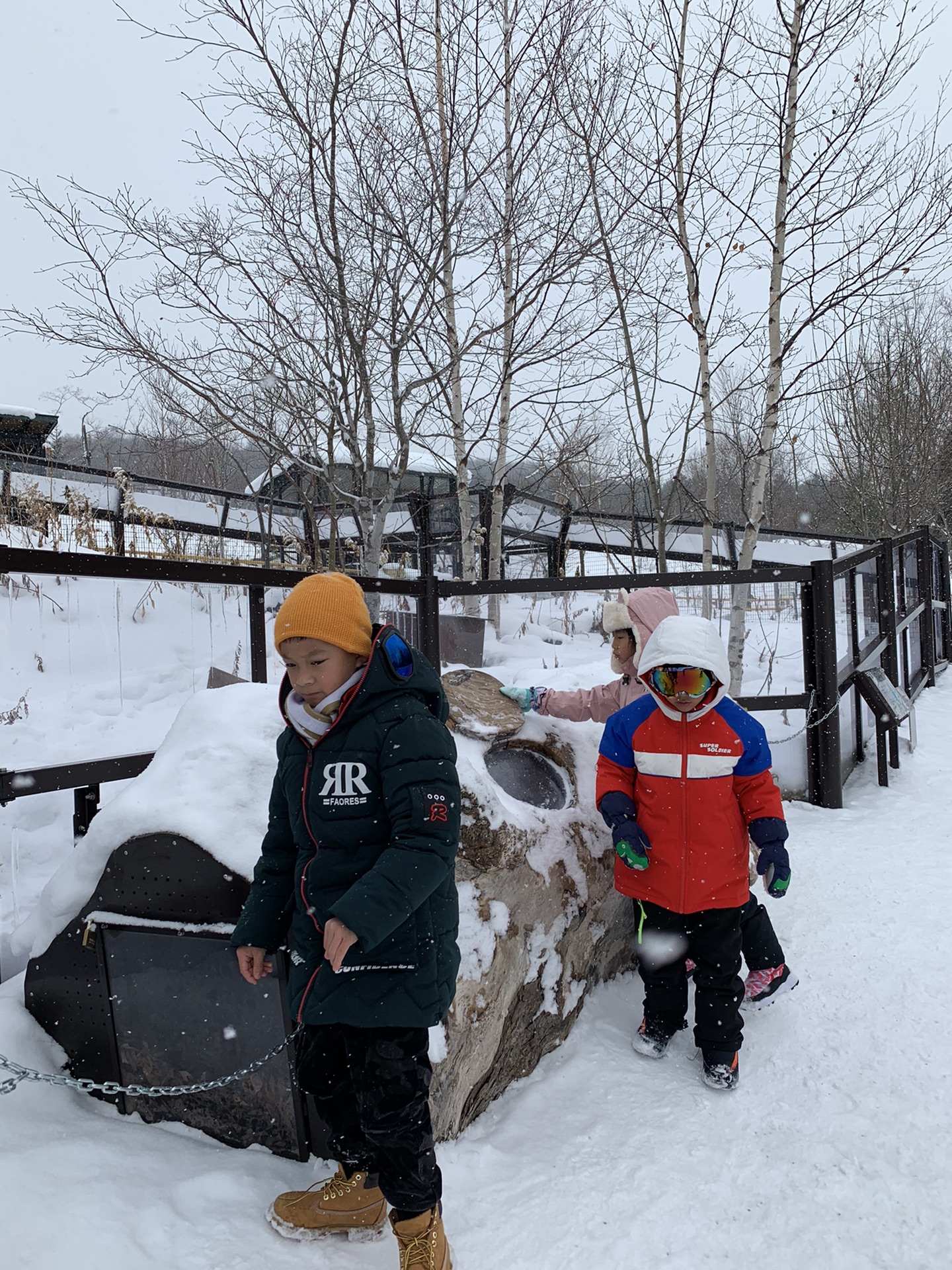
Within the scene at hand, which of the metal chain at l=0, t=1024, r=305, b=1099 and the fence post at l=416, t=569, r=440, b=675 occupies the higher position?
the fence post at l=416, t=569, r=440, b=675

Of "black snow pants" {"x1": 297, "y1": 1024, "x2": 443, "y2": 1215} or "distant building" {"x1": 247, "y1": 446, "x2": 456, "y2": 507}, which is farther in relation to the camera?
"distant building" {"x1": 247, "y1": 446, "x2": 456, "y2": 507}

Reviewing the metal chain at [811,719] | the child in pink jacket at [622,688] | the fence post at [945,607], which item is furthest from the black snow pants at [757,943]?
the fence post at [945,607]

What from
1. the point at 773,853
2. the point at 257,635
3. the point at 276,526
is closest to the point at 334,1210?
the point at 773,853

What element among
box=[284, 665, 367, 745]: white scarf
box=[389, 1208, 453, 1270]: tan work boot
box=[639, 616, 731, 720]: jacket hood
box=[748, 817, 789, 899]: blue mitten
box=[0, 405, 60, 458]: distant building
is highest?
box=[0, 405, 60, 458]: distant building

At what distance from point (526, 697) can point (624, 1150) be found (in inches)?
60.6

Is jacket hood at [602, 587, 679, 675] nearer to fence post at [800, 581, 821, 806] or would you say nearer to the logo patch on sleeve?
the logo patch on sleeve

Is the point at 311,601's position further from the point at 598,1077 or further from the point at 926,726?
the point at 926,726

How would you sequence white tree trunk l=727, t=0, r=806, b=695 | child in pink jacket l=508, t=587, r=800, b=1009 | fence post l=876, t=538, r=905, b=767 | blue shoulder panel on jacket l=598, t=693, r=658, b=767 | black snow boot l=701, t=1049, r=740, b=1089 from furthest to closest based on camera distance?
1. fence post l=876, t=538, r=905, b=767
2. white tree trunk l=727, t=0, r=806, b=695
3. child in pink jacket l=508, t=587, r=800, b=1009
4. blue shoulder panel on jacket l=598, t=693, r=658, b=767
5. black snow boot l=701, t=1049, r=740, b=1089

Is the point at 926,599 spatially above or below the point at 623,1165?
above

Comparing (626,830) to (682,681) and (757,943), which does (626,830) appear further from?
(757,943)

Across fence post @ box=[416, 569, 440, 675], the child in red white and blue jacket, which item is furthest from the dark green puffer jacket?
fence post @ box=[416, 569, 440, 675]

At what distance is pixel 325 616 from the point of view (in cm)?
171

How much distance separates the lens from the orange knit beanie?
171 cm

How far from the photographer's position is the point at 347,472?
7062 mm
